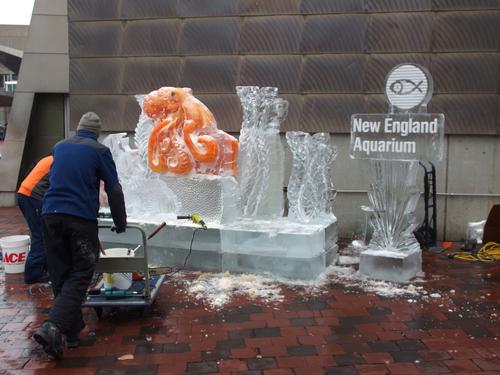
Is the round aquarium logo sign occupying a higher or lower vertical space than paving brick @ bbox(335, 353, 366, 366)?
higher

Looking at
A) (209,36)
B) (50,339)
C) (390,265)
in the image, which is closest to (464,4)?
(209,36)

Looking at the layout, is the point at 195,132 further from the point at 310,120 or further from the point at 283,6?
the point at 283,6

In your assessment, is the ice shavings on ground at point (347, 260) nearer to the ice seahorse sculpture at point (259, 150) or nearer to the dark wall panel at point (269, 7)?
the ice seahorse sculpture at point (259, 150)

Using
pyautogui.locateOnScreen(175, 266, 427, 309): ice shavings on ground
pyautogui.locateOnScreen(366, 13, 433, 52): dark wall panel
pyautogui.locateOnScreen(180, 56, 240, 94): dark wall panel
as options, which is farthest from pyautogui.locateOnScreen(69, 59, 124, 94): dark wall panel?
pyautogui.locateOnScreen(175, 266, 427, 309): ice shavings on ground

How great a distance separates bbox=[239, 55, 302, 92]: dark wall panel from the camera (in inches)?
331

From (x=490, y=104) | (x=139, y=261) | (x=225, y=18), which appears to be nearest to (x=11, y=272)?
(x=139, y=261)

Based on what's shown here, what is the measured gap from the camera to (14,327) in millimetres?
4422

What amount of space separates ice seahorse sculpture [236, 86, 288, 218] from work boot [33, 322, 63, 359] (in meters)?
3.18

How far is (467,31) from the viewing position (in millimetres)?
7746

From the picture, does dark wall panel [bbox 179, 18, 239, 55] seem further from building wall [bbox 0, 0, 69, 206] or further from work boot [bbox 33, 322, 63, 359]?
work boot [bbox 33, 322, 63, 359]

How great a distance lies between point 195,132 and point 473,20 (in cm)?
464

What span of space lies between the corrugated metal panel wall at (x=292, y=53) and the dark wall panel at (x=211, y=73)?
0.02 meters

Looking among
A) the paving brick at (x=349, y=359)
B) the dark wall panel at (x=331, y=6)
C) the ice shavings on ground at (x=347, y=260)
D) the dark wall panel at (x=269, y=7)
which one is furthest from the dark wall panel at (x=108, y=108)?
the paving brick at (x=349, y=359)

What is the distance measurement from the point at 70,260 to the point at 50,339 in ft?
2.24
